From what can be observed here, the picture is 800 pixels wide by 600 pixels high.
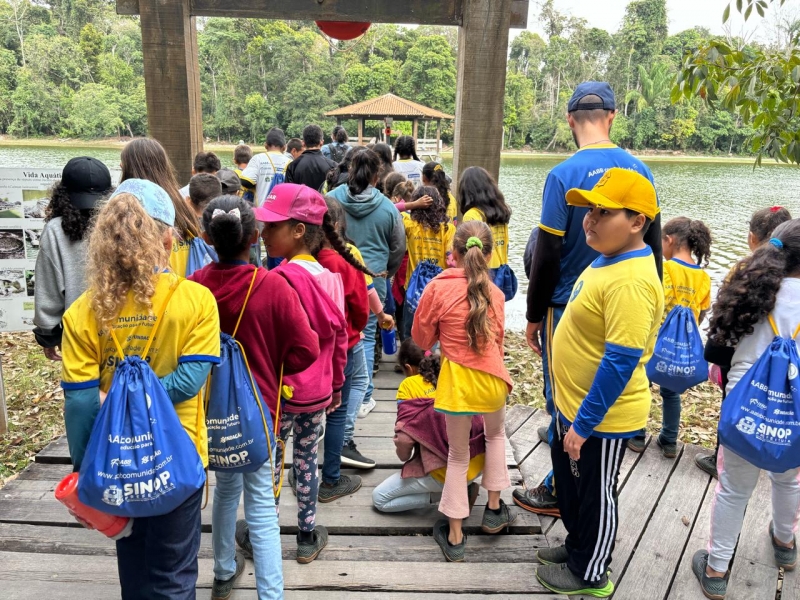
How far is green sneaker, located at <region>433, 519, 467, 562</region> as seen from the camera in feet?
8.29

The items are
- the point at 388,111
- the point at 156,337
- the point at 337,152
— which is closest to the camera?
the point at 156,337

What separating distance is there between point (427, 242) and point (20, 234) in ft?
9.33

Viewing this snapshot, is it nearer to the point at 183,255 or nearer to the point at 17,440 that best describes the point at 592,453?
the point at 183,255

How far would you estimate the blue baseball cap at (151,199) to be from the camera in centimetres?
183

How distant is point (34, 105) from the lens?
94.7 ft

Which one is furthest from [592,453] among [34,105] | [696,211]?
[34,105]

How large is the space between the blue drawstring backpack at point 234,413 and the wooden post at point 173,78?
2.65 m

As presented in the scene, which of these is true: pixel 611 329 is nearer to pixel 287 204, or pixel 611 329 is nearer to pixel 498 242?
pixel 287 204

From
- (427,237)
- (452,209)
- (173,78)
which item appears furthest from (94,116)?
(427,237)

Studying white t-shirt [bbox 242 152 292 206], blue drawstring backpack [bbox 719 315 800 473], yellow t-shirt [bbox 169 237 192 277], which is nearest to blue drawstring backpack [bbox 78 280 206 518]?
yellow t-shirt [bbox 169 237 192 277]

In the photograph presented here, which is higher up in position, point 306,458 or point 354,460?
point 306,458

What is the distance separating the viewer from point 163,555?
177cm

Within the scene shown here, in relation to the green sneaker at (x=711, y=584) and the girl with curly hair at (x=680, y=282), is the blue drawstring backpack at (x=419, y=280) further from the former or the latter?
the green sneaker at (x=711, y=584)

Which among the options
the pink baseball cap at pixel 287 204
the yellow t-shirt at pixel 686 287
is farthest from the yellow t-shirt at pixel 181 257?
the yellow t-shirt at pixel 686 287
